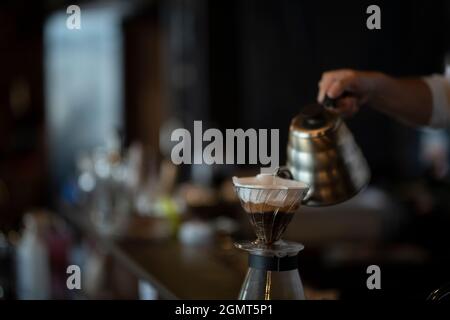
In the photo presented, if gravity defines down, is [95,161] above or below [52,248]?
above

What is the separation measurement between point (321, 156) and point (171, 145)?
587 mm

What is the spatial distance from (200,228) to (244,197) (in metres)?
1.41

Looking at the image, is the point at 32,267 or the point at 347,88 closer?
the point at 347,88

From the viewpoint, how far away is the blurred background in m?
2.37

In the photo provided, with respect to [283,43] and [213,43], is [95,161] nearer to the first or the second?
[283,43]

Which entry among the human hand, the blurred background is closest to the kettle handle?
the human hand

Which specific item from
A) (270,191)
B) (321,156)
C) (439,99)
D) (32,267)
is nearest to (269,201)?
(270,191)

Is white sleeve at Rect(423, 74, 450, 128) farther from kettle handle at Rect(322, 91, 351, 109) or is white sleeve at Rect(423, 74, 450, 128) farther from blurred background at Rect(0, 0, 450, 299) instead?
kettle handle at Rect(322, 91, 351, 109)

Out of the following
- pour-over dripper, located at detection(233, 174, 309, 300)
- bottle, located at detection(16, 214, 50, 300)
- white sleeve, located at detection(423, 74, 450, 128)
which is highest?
white sleeve, located at detection(423, 74, 450, 128)

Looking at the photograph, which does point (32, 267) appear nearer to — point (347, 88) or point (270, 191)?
point (347, 88)

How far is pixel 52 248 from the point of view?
3.39 meters

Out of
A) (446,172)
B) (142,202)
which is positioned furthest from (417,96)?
(446,172)

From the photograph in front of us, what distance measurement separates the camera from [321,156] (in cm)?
132

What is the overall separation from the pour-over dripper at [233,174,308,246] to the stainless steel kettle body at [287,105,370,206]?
0.61ft
